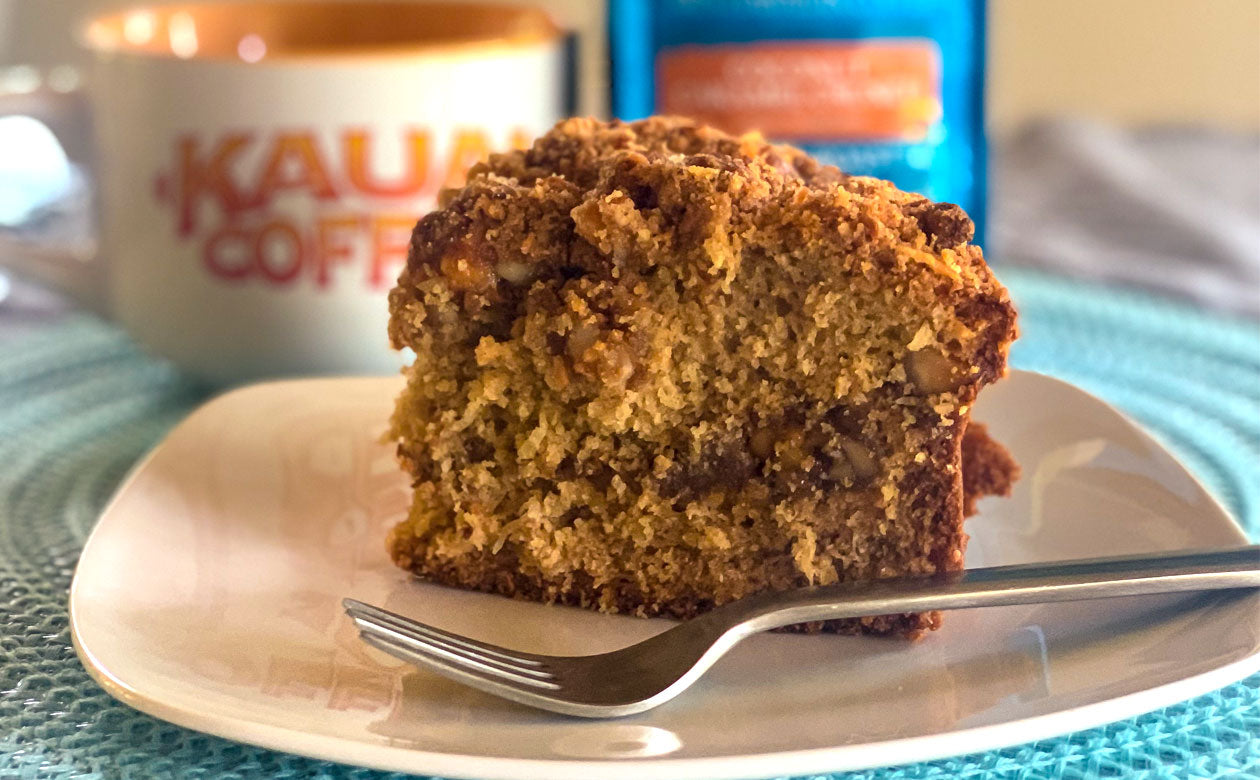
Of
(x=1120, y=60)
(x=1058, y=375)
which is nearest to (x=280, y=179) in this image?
(x=1058, y=375)

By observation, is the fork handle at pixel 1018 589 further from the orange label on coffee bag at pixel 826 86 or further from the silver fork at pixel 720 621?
the orange label on coffee bag at pixel 826 86

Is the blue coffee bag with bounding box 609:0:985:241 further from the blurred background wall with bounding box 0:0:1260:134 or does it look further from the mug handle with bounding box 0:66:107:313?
the blurred background wall with bounding box 0:0:1260:134

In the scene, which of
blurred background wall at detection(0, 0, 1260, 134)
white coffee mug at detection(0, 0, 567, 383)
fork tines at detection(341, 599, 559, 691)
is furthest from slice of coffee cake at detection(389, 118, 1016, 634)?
blurred background wall at detection(0, 0, 1260, 134)

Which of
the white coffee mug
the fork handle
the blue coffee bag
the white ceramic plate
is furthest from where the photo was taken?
the blue coffee bag

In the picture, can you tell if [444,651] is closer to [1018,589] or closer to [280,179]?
[1018,589]

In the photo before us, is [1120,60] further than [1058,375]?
Yes
